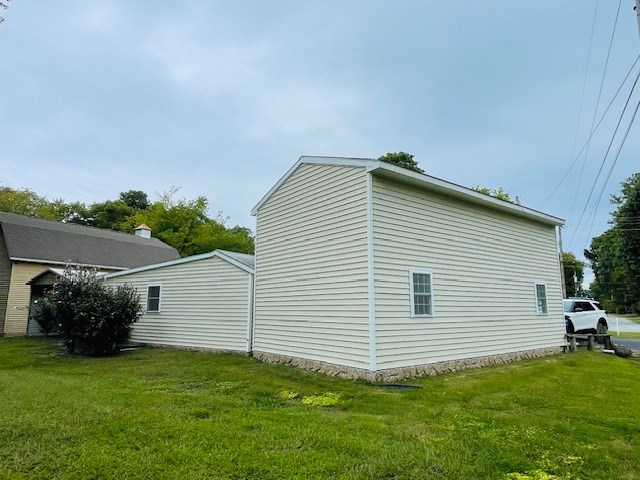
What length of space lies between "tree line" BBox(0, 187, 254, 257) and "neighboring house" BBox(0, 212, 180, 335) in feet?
23.5

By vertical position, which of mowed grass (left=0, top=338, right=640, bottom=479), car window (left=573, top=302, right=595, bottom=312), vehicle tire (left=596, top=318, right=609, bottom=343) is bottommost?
mowed grass (left=0, top=338, right=640, bottom=479)

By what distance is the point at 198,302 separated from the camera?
477 inches

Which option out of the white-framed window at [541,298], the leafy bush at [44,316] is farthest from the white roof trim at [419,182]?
the leafy bush at [44,316]

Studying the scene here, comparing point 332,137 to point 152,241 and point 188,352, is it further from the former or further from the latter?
point 152,241

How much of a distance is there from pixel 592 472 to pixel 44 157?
2923cm

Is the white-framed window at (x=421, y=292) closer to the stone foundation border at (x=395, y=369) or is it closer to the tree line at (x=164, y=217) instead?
the stone foundation border at (x=395, y=369)

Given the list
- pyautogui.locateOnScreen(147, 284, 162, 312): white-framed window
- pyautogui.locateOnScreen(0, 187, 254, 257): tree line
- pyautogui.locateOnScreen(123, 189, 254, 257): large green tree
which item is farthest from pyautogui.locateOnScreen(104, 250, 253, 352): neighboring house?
pyautogui.locateOnScreen(0, 187, 254, 257): tree line

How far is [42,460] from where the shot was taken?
343cm

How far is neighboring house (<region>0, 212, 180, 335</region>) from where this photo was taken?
56.2ft

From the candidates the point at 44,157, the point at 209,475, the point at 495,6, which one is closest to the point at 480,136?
the point at 495,6

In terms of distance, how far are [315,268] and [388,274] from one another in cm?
185

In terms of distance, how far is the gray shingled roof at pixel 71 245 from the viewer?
59.9 feet

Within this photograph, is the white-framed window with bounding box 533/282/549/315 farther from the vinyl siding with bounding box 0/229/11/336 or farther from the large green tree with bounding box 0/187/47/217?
the large green tree with bounding box 0/187/47/217

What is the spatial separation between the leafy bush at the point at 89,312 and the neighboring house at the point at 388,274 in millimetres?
4610
